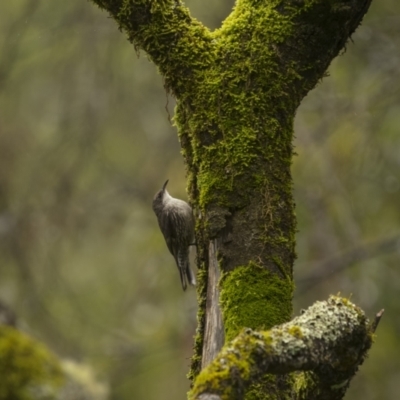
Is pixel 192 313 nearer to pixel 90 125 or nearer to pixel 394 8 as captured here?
pixel 90 125

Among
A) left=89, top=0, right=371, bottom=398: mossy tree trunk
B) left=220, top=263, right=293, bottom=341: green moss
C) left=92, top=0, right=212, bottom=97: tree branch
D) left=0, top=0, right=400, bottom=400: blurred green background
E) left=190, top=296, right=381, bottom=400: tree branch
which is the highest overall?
left=0, top=0, right=400, bottom=400: blurred green background

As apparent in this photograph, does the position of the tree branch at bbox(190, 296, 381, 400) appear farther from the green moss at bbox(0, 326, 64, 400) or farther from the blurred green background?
the blurred green background

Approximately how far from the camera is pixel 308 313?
2.78 m

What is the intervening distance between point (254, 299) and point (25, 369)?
8.01 ft

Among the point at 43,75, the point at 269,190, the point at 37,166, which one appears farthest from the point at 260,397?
the point at 43,75

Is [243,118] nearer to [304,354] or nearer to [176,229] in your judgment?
[304,354]

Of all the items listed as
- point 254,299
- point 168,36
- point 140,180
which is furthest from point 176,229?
point 140,180

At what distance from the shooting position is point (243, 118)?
3453mm

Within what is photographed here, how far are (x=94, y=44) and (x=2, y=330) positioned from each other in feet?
15.4

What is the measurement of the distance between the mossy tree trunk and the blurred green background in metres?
4.99

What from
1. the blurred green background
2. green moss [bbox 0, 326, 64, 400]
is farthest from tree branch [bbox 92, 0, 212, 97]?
the blurred green background

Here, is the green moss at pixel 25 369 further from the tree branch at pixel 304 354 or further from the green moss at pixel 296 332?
the green moss at pixel 296 332

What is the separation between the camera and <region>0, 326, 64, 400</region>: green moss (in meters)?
5.06

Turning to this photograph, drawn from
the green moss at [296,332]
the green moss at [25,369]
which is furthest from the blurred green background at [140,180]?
the green moss at [296,332]
